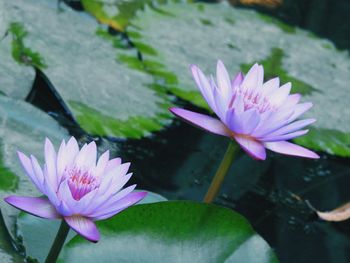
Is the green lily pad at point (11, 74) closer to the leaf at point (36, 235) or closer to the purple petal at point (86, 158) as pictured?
the leaf at point (36, 235)

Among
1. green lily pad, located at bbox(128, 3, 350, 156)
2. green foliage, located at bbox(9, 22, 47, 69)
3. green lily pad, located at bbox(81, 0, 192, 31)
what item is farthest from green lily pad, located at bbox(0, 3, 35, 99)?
green lily pad, located at bbox(81, 0, 192, 31)

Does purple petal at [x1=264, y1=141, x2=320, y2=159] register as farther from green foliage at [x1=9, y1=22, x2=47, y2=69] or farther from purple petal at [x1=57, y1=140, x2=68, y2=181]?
green foliage at [x1=9, y1=22, x2=47, y2=69]

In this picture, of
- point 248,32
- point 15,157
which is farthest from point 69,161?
point 248,32

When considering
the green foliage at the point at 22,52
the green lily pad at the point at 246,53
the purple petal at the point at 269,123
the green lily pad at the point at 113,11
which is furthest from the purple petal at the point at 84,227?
the green lily pad at the point at 113,11

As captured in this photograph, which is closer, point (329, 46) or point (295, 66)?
point (295, 66)

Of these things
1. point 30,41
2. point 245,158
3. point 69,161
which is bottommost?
point 245,158

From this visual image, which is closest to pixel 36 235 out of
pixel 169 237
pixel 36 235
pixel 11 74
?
pixel 36 235

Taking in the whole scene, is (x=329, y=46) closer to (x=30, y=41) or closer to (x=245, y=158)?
(x=245, y=158)
